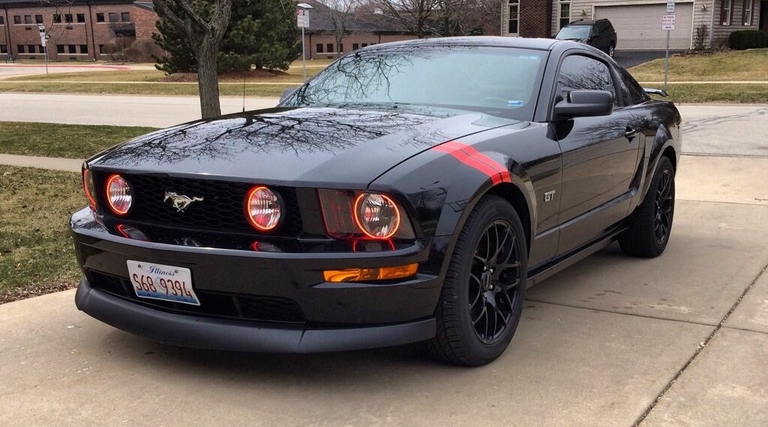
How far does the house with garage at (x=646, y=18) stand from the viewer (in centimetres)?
3666

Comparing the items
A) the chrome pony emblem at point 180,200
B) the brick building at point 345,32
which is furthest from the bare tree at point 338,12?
the chrome pony emblem at point 180,200

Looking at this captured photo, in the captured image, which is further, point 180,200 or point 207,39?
point 207,39

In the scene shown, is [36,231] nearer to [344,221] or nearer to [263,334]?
[263,334]

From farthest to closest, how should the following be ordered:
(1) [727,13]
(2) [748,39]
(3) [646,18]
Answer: (3) [646,18] → (1) [727,13] → (2) [748,39]

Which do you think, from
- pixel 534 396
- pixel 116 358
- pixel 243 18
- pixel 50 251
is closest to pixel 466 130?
pixel 534 396

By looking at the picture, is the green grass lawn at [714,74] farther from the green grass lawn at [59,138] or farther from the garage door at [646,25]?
the green grass lawn at [59,138]

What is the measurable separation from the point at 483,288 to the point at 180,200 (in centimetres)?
137

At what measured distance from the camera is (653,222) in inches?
214

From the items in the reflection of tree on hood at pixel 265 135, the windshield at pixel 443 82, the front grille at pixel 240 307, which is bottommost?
the front grille at pixel 240 307

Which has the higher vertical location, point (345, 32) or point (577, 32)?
point (345, 32)

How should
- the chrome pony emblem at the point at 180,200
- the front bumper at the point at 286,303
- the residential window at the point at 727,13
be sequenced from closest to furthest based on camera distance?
the front bumper at the point at 286,303
the chrome pony emblem at the point at 180,200
the residential window at the point at 727,13

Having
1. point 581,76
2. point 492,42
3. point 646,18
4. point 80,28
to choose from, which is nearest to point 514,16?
point 646,18

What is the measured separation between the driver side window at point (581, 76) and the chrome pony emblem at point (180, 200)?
7.04 ft

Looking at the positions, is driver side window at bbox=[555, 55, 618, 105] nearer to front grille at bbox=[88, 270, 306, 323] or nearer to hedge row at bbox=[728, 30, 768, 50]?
front grille at bbox=[88, 270, 306, 323]
